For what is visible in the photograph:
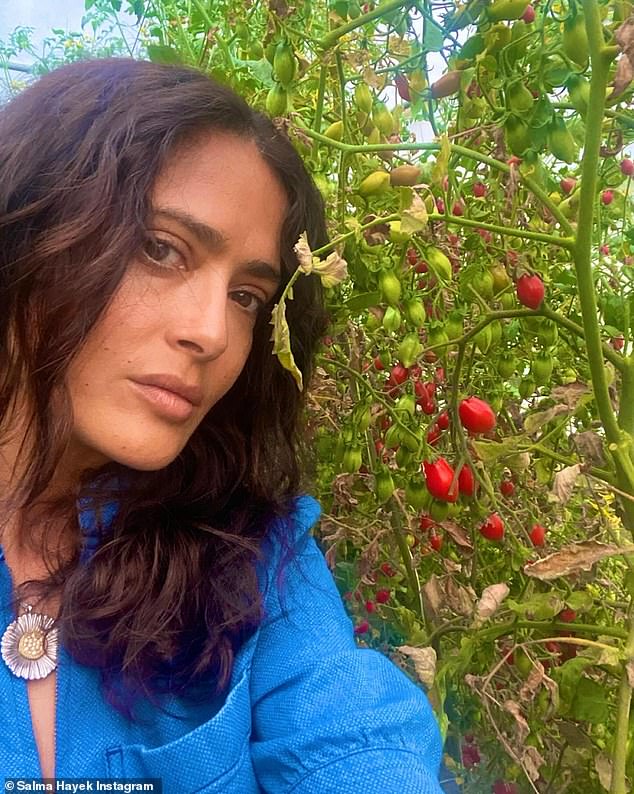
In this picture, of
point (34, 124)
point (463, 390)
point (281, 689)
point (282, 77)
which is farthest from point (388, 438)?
point (34, 124)

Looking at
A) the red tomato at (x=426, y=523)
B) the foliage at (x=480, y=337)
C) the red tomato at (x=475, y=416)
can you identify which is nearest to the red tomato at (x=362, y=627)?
the foliage at (x=480, y=337)

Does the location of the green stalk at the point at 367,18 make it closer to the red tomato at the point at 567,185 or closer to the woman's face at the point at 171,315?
the woman's face at the point at 171,315

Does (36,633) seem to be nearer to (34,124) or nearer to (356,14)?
(34,124)

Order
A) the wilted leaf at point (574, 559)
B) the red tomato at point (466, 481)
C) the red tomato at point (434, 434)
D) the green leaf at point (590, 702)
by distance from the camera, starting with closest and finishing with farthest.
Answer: the wilted leaf at point (574, 559), the green leaf at point (590, 702), the red tomato at point (466, 481), the red tomato at point (434, 434)

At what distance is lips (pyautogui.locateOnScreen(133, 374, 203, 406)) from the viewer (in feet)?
2.25

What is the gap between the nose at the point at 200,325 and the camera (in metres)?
0.69

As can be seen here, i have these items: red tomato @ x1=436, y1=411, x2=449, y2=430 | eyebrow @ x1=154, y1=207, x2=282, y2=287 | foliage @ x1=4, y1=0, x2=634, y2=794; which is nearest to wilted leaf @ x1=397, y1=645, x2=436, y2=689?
foliage @ x1=4, y1=0, x2=634, y2=794

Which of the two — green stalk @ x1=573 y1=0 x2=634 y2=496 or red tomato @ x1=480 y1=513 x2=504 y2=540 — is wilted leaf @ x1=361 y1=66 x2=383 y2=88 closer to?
green stalk @ x1=573 y1=0 x2=634 y2=496

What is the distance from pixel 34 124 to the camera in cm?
77

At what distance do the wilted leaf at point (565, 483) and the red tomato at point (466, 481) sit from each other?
17 cm

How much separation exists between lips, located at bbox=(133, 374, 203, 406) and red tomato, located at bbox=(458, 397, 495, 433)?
1.02 ft

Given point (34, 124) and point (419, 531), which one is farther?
point (419, 531)

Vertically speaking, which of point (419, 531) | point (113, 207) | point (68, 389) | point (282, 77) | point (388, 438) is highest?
point (282, 77)

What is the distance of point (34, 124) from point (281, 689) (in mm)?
624
